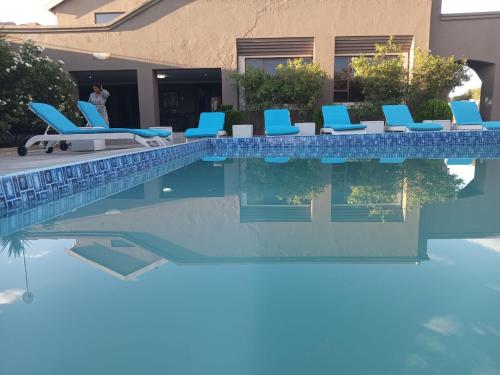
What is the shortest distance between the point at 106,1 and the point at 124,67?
6270 mm

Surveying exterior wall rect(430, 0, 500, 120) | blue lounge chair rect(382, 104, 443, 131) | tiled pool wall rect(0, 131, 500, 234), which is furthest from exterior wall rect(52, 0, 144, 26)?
blue lounge chair rect(382, 104, 443, 131)

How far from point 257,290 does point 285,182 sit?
2.77 m

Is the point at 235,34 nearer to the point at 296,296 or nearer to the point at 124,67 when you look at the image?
the point at 124,67

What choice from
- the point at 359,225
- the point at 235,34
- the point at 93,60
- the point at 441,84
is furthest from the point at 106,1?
the point at 359,225

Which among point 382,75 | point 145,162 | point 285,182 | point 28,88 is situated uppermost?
point 382,75

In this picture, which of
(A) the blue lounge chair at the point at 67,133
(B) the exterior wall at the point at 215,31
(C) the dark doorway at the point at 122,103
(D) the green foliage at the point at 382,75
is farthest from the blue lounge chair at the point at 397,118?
(C) the dark doorway at the point at 122,103

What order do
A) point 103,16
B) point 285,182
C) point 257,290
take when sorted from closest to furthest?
1. point 257,290
2. point 285,182
3. point 103,16

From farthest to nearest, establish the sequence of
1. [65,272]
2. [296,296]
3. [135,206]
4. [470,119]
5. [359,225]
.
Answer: [470,119] → [135,206] → [359,225] → [65,272] → [296,296]

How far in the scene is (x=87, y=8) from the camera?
16234 mm

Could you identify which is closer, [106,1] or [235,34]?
[235,34]

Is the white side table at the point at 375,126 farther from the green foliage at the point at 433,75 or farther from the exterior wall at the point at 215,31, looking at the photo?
the exterior wall at the point at 215,31

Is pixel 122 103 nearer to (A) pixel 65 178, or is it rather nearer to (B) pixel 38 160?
(B) pixel 38 160

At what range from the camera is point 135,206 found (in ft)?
10.2

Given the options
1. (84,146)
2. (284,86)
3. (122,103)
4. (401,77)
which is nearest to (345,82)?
(401,77)
